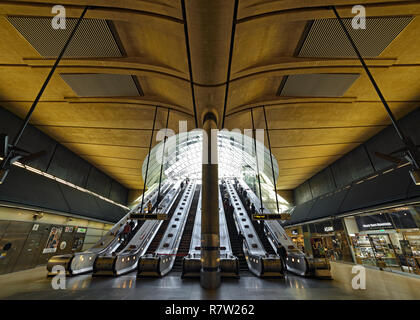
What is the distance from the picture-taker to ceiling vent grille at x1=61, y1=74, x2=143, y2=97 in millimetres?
6668

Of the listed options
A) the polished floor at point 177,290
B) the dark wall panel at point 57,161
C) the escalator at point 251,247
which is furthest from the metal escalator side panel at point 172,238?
the dark wall panel at point 57,161

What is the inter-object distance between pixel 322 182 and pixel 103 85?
1671cm

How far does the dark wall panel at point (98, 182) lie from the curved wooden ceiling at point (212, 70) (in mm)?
4784

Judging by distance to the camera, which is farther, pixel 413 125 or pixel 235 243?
pixel 235 243

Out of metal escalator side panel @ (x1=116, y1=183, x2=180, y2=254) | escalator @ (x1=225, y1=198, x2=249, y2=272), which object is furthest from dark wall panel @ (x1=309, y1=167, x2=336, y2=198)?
metal escalator side panel @ (x1=116, y1=183, x2=180, y2=254)

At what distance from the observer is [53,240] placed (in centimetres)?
1075

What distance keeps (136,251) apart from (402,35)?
12.7m

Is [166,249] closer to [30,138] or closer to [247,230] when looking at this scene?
[247,230]

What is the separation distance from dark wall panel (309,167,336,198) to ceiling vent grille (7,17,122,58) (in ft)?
51.7

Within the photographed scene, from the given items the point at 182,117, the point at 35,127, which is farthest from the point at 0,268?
the point at 182,117

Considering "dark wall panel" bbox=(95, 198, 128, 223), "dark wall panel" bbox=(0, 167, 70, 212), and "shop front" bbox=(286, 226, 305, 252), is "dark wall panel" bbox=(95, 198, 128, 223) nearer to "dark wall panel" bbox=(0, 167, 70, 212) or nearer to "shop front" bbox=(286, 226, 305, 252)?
"dark wall panel" bbox=(0, 167, 70, 212)

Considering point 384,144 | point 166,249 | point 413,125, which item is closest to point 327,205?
point 384,144
